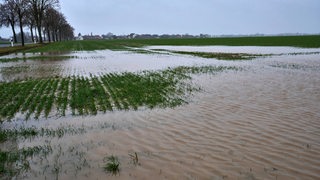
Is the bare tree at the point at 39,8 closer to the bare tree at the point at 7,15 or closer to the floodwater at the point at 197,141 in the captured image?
the bare tree at the point at 7,15

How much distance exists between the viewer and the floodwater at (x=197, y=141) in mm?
6145

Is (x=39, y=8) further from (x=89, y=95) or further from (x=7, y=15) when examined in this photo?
(x=89, y=95)

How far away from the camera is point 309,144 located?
7.44 metres

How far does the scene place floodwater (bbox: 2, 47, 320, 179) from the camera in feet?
20.2

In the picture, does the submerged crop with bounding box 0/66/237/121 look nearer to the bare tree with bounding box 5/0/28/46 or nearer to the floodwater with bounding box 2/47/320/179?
the floodwater with bounding box 2/47/320/179

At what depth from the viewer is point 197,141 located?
7.78 meters

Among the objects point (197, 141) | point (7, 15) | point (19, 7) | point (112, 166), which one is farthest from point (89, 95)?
point (7, 15)

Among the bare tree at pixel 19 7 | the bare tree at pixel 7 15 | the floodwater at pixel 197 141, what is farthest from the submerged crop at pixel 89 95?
the bare tree at pixel 7 15

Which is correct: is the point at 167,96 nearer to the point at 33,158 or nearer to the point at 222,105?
the point at 222,105

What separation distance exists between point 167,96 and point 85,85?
4949mm

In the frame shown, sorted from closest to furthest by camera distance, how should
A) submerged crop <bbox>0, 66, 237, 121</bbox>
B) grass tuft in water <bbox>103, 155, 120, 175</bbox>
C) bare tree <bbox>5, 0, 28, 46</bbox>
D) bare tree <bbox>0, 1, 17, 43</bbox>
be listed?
grass tuft in water <bbox>103, 155, 120, 175</bbox> < submerged crop <bbox>0, 66, 237, 121</bbox> < bare tree <bbox>5, 0, 28, 46</bbox> < bare tree <bbox>0, 1, 17, 43</bbox>

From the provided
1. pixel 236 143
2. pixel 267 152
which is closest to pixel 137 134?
pixel 236 143

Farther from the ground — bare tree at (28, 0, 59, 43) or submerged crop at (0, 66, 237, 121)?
bare tree at (28, 0, 59, 43)

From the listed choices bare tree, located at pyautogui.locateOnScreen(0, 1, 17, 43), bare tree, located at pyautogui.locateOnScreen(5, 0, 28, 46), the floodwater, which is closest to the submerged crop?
the floodwater
